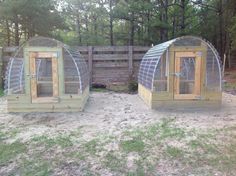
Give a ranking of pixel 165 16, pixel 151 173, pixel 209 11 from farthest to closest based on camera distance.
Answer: pixel 209 11 → pixel 165 16 → pixel 151 173

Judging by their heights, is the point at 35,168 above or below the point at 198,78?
below

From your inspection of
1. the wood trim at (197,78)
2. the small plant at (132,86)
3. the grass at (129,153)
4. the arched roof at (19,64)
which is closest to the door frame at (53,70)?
the arched roof at (19,64)

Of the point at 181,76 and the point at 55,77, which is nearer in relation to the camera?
the point at 55,77

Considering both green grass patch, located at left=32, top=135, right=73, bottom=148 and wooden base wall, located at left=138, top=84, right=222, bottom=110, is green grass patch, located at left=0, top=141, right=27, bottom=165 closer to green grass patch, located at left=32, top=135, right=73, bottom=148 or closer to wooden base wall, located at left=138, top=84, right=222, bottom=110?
green grass patch, located at left=32, top=135, right=73, bottom=148

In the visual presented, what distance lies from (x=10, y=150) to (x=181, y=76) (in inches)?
191

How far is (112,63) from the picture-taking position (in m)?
11.5

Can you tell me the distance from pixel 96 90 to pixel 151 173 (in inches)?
295

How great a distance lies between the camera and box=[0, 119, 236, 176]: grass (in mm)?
3725

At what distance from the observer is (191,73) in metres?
7.75

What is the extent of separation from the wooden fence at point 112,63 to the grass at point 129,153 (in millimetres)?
6382

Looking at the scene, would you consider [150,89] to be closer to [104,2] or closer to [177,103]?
[177,103]

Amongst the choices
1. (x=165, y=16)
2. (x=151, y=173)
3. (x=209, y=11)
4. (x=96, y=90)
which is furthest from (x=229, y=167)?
(x=209, y=11)

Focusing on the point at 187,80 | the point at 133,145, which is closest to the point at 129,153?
the point at 133,145

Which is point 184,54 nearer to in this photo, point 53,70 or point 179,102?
point 179,102
